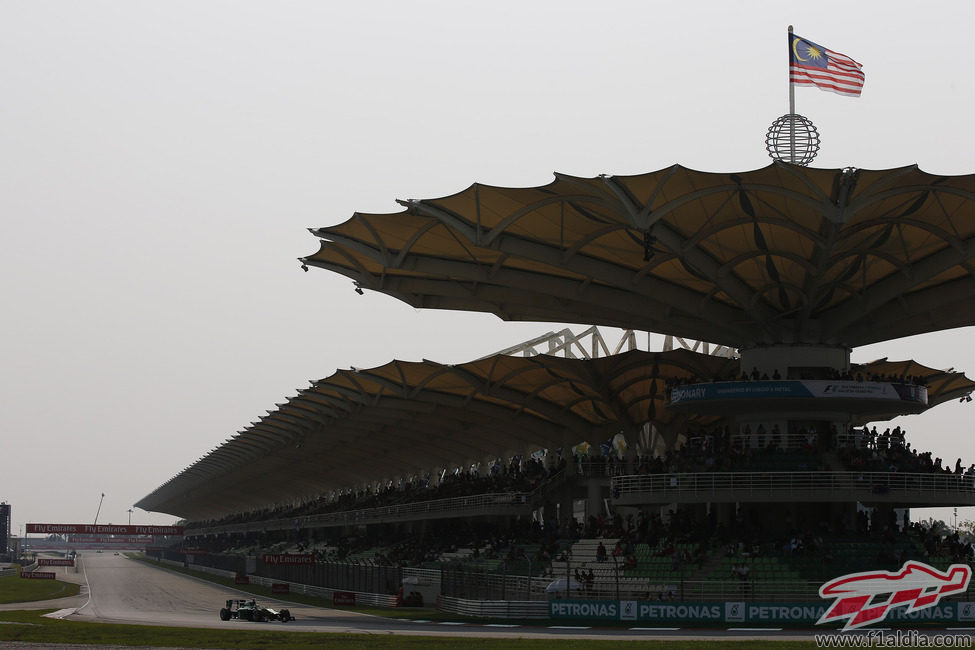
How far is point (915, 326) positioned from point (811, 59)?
15.0 metres

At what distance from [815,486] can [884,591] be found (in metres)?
6.72

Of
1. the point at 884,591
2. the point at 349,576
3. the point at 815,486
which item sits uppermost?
the point at 815,486

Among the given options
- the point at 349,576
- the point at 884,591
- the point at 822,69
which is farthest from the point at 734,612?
the point at 349,576

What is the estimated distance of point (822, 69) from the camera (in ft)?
147

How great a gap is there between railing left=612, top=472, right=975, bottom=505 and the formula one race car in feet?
52.3

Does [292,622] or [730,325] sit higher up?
[730,325]

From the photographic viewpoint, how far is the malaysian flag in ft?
146

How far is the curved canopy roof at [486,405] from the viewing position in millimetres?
66375

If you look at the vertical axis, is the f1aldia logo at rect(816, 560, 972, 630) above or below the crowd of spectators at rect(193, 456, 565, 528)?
below

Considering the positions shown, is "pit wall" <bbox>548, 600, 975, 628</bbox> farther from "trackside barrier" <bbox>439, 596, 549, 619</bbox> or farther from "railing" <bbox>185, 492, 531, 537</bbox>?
"railing" <bbox>185, 492, 531, 537</bbox>

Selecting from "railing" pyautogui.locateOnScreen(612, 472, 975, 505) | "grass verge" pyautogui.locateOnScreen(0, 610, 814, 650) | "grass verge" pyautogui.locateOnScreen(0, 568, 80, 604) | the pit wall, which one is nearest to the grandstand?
"railing" pyautogui.locateOnScreen(612, 472, 975, 505)

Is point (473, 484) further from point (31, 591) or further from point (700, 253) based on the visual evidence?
point (700, 253)

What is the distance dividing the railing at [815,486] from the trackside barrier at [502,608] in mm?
8323

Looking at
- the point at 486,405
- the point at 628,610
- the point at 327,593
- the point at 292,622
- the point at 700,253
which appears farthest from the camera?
the point at 486,405
